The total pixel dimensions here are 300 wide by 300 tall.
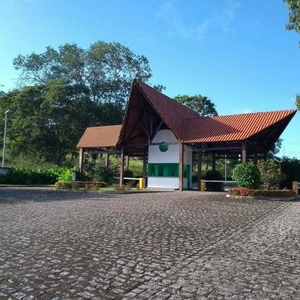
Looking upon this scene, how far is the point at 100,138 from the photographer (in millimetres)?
27703

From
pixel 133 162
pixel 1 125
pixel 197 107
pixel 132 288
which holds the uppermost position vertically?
pixel 197 107

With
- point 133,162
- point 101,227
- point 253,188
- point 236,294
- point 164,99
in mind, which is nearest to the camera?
point 236,294

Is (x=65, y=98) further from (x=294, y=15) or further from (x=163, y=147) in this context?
(x=294, y=15)

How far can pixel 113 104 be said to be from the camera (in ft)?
151

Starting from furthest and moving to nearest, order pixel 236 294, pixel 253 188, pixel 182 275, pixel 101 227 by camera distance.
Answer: pixel 253 188
pixel 101 227
pixel 182 275
pixel 236 294

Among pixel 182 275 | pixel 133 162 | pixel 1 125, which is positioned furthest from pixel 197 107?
pixel 182 275

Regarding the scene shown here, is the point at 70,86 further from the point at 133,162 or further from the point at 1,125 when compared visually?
the point at 133,162

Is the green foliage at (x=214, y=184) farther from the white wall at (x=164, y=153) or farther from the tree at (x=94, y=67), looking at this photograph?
the tree at (x=94, y=67)

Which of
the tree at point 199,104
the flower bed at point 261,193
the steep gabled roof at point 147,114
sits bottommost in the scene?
the flower bed at point 261,193

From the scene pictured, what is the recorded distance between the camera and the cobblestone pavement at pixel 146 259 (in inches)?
139

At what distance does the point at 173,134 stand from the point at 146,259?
19545mm

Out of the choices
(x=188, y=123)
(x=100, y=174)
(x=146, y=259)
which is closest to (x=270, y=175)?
(x=188, y=123)

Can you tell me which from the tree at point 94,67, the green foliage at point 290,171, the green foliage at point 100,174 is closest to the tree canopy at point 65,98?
the tree at point 94,67

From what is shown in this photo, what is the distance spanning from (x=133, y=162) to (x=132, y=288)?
171ft
